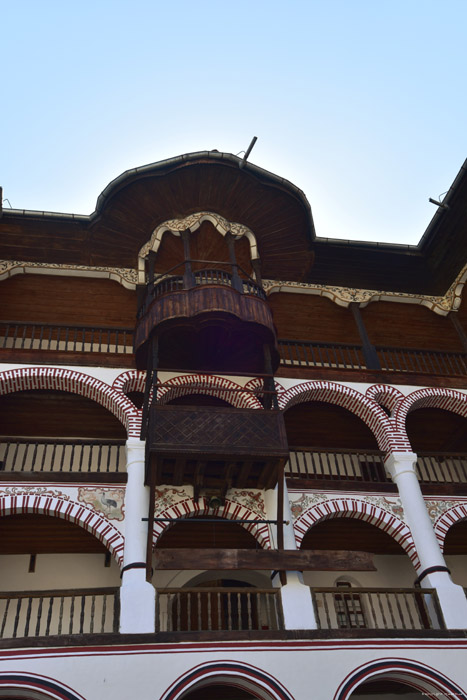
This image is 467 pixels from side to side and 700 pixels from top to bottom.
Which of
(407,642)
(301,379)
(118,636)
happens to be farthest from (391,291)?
(118,636)

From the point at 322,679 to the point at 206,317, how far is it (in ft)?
17.1

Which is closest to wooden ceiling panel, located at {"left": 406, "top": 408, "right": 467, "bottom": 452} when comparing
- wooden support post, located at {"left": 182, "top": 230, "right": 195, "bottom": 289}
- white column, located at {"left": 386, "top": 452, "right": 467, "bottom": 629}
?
white column, located at {"left": 386, "top": 452, "right": 467, "bottom": 629}

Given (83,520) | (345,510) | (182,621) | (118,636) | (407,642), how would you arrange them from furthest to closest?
(182,621), (345,510), (83,520), (407,642), (118,636)

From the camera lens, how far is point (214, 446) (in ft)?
27.2

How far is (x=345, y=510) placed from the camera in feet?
30.0

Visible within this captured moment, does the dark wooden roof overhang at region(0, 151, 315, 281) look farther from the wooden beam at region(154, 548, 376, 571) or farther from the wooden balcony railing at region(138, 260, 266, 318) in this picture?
the wooden beam at region(154, 548, 376, 571)

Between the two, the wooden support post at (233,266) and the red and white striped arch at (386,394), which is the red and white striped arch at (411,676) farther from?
the wooden support post at (233,266)

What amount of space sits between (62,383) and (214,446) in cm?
314

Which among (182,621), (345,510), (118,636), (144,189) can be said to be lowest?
(118,636)

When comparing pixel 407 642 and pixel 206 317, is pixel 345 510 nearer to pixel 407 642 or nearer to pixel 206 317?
pixel 407 642

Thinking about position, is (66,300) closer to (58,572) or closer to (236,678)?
(58,572)

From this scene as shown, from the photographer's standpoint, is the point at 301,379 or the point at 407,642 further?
the point at 301,379

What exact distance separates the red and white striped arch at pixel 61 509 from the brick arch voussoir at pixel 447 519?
15.5 ft

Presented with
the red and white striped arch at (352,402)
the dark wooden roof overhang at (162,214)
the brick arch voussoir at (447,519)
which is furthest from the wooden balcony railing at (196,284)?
the brick arch voussoir at (447,519)
